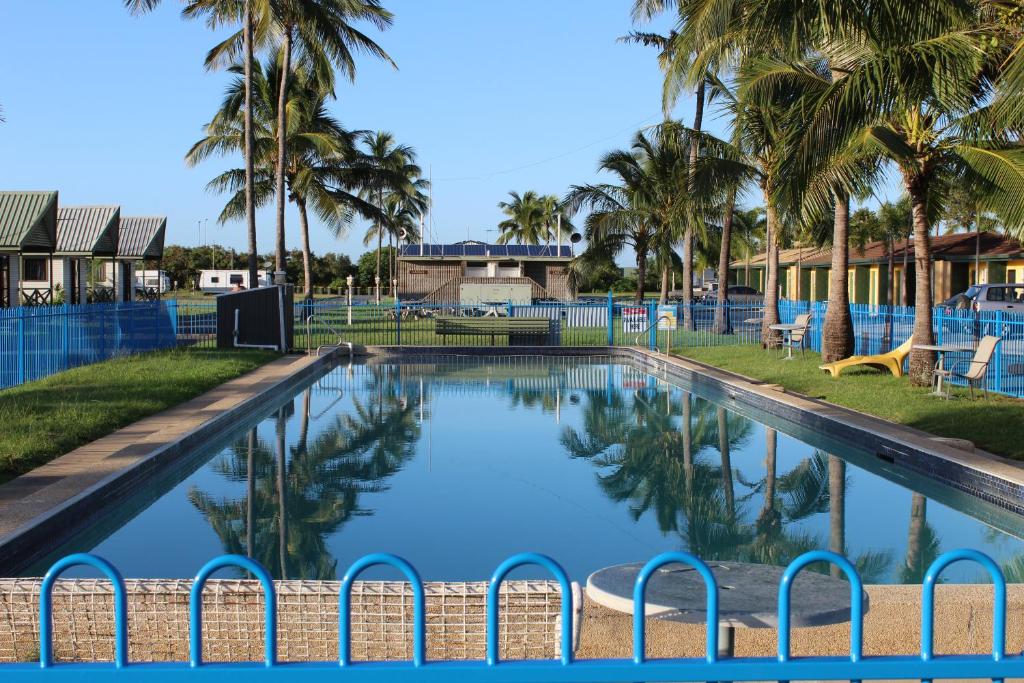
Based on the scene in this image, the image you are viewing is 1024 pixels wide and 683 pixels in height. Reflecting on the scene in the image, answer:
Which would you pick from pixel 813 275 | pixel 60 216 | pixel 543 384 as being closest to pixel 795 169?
pixel 543 384

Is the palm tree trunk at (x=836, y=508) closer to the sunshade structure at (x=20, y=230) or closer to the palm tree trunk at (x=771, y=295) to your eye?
the palm tree trunk at (x=771, y=295)

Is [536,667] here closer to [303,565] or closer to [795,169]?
[303,565]

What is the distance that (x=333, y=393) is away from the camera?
2081 cm

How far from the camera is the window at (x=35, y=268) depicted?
39.0 meters

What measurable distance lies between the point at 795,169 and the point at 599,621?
421 inches

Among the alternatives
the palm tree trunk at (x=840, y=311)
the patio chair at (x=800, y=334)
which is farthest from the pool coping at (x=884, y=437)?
A: the patio chair at (x=800, y=334)

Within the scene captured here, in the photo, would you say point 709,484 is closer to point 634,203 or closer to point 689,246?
point 689,246

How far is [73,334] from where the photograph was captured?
19516 mm

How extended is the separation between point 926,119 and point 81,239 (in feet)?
91.2

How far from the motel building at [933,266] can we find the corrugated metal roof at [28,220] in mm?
24639

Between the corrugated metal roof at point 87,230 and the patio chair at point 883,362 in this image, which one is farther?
the corrugated metal roof at point 87,230

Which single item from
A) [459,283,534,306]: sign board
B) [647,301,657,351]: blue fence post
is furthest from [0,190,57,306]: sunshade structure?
[459,283,534,306]: sign board

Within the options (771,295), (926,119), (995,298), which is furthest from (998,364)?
(995,298)

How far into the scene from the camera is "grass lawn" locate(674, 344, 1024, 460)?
13.0m
